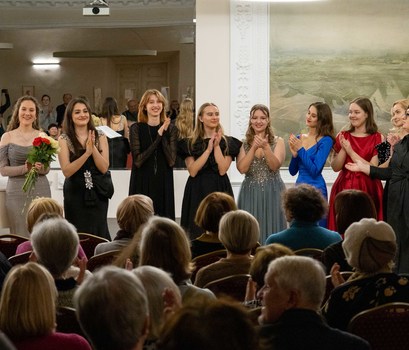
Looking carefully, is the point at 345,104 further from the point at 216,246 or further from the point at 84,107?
the point at 216,246

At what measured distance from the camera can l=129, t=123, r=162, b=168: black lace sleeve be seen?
938 cm

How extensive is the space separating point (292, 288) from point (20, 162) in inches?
240

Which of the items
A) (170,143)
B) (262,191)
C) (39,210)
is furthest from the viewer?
(170,143)

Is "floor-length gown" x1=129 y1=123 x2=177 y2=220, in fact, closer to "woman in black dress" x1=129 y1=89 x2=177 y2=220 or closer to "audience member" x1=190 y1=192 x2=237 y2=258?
"woman in black dress" x1=129 y1=89 x2=177 y2=220

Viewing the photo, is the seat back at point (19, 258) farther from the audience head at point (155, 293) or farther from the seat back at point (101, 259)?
the audience head at point (155, 293)

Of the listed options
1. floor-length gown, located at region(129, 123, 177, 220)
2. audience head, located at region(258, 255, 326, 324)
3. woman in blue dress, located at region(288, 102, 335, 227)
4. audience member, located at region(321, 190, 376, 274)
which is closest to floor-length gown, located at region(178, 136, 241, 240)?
floor-length gown, located at region(129, 123, 177, 220)

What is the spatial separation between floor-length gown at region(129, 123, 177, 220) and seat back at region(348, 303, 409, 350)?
559 cm

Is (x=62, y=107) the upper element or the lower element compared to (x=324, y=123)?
upper

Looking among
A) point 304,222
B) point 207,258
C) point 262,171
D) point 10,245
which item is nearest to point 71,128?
point 262,171

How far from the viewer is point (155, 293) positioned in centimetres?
319

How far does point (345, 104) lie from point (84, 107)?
394 centimetres

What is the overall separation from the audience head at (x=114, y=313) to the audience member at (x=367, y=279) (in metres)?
1.74

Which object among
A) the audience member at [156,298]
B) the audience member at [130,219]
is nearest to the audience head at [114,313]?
the audience member at [156,298]

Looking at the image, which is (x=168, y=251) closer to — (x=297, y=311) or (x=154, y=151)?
(x=297, y=311)
